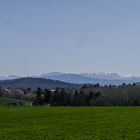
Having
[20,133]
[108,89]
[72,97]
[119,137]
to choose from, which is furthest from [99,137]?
[108,89]

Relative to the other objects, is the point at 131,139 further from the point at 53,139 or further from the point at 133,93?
the point at 133,93

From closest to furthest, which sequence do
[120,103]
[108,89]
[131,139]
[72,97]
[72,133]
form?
[131,139] < [72,133] < [120,103] < [72,97] < [108,89]

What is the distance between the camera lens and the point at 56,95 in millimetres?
136375

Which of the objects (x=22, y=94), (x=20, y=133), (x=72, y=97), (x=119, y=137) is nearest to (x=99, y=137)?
(x=119, y=137)

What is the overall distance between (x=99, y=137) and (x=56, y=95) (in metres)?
109

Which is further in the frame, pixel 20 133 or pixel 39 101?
pixel 39 101

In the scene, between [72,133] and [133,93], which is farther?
[133,93]

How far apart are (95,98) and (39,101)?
15.8m

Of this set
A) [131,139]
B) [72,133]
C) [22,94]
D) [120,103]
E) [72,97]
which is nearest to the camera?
[131,139]

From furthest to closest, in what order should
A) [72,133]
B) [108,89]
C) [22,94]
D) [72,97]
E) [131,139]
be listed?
[22,94]
[108,89]
[72,97]
[72,133]
[131,139]

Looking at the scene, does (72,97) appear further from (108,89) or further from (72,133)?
(72,133)

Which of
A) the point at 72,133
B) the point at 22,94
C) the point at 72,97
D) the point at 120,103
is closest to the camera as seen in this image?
the point at 72,133

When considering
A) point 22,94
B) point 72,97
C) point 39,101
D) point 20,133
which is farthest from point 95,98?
point 20,133

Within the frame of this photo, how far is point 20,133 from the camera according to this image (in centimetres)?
3036
